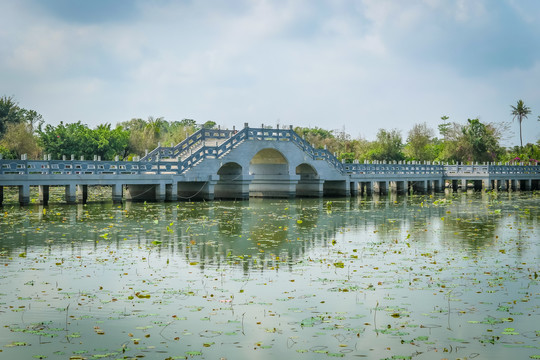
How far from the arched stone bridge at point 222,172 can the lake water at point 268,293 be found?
11.1 metres

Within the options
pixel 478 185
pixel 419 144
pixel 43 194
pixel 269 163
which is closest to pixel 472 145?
pixel 419 144

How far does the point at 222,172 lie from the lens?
40.1 m

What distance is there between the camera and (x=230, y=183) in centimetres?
3916

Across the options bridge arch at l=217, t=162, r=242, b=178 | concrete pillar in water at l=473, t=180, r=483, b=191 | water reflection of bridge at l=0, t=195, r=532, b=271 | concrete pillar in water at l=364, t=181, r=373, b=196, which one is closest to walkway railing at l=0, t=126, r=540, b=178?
bridge arch at l=217, t=162, r=242, b=178

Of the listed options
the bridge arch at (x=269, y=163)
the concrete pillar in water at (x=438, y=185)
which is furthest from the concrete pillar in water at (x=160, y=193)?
the concrete pillar in water at (x=438, y=185)

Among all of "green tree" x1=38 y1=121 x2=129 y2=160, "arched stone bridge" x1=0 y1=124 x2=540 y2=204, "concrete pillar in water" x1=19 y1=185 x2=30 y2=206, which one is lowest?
"concrete pillar in water" x1=19 y1=185 x2=30 y2=206

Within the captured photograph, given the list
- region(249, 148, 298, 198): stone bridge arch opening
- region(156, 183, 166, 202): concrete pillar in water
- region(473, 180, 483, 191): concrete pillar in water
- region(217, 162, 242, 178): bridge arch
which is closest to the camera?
region(156, 183, 166, 202): concrete pillar in water

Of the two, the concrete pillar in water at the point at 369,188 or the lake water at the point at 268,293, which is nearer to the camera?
the lake water at the point at 268,293

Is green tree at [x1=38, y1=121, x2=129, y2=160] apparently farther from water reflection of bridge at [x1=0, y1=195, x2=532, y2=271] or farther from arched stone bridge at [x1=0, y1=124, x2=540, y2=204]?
water reflection of bridge at [x1=0, y1=195, x2=532, y2=271]

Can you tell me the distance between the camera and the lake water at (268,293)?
7816 millimetres

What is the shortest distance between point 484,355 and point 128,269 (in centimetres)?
760

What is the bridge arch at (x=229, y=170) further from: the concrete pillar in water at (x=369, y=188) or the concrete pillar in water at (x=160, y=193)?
the concrete pillar in water at (x=369, y=188)

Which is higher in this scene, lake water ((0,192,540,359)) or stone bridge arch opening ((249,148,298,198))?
stone bridge arch opening ((249,148,298,198))

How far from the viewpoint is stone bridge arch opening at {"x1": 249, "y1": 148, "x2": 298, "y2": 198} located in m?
40.7
